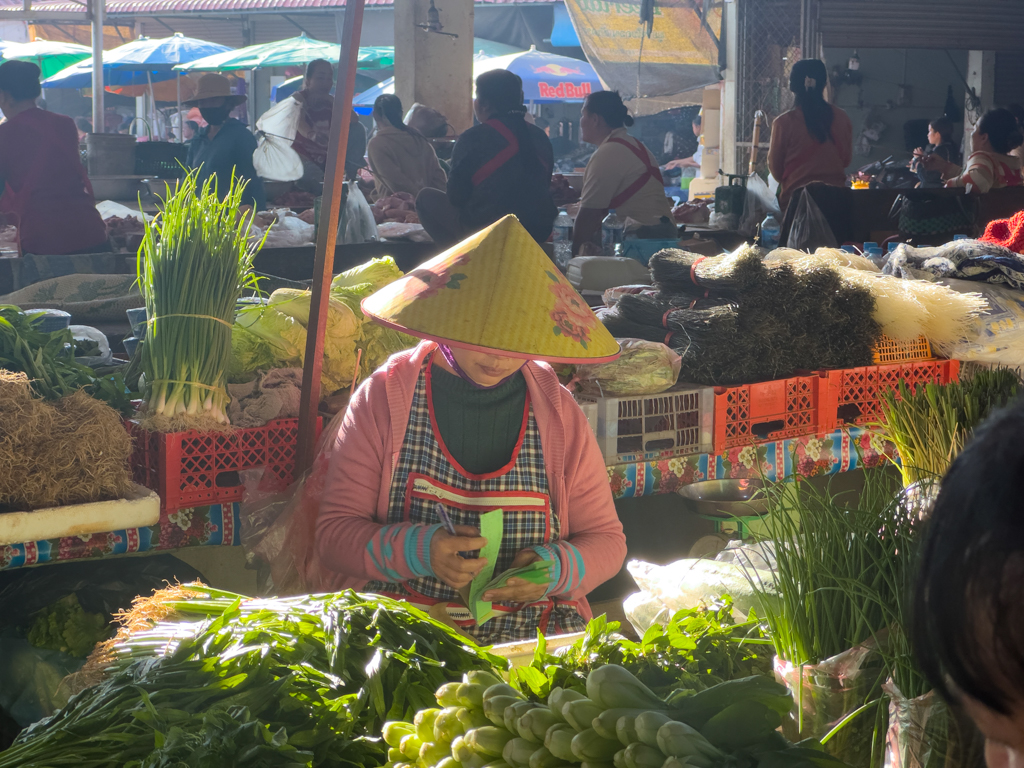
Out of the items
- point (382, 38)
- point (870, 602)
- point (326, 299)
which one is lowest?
point (870, 602)

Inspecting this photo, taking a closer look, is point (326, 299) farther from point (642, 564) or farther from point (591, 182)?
point (591, 182)

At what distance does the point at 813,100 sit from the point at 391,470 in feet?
17.4

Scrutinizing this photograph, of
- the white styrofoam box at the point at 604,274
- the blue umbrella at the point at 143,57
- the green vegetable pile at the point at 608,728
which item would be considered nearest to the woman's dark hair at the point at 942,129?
the white styrofoam box at the point at 604,274

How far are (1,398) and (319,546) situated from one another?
72 cm

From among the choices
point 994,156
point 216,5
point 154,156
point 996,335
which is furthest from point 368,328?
point 216,5

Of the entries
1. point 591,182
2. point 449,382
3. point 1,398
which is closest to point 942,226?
point 591,182

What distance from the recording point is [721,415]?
116 inches

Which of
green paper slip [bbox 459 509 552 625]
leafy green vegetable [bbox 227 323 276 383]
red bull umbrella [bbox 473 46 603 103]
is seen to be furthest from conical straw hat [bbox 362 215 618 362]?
red bull umbrella [bbox 473 46 603 103]

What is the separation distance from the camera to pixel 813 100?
655 centimetres

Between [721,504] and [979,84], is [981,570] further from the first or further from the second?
[979,84]

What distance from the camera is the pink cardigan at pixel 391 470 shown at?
2.19 meters

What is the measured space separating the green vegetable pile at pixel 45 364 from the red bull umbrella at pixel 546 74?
13391 millimetres

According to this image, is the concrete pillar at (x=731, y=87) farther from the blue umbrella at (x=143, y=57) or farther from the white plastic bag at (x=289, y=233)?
the blue umbrella at (x=143, y=57)

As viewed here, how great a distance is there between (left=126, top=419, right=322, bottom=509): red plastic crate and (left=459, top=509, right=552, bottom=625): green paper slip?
65 centimetres
